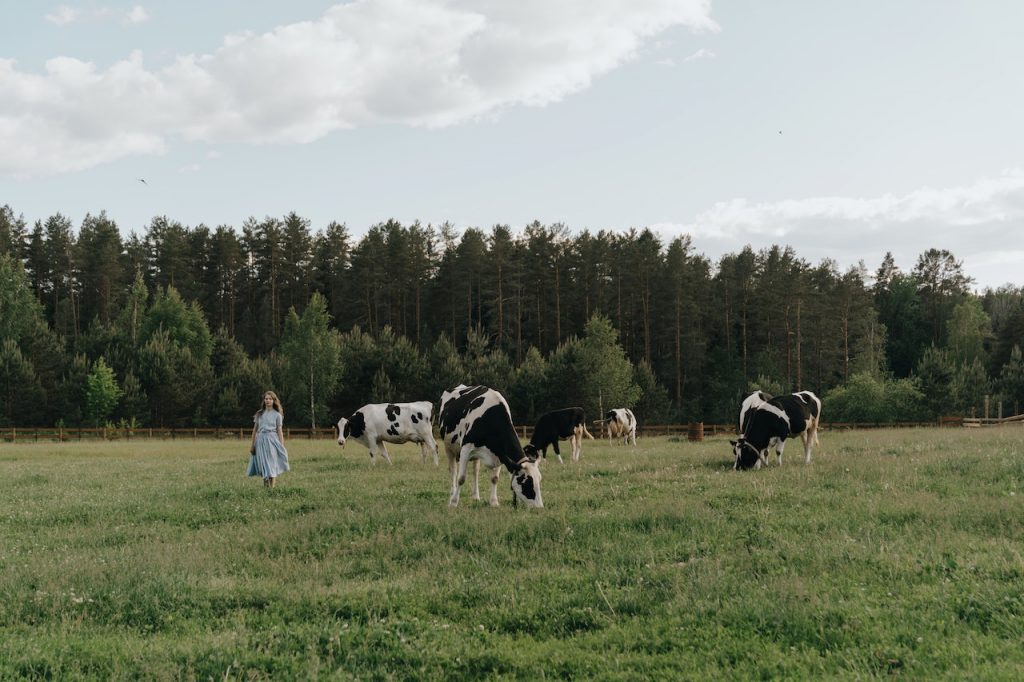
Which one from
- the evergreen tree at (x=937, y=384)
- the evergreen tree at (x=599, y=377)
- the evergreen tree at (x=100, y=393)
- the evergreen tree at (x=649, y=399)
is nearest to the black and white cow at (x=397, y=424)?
the evergreen tree at (x=599, y=377)

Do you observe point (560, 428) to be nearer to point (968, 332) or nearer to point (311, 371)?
point (311, 371)

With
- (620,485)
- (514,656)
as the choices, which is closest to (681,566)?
(514,656)

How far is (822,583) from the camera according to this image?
7.88 m

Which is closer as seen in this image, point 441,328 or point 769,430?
point 769,430

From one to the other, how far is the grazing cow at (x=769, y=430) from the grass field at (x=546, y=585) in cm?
337

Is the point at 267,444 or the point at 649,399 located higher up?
the point at 267,444

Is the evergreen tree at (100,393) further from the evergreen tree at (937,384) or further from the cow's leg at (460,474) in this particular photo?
the evergreen tree at (937,384)

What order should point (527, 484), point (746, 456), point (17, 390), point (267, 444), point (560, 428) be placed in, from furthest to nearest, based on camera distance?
point (17, 390)
point (560, 428)
point (746, 456)
point (267, 444)
point (527, 484)

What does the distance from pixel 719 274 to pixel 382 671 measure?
8350cm

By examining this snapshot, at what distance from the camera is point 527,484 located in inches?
518

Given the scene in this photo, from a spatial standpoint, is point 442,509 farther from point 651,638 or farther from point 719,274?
point 719,274

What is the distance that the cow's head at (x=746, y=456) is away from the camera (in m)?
18.2

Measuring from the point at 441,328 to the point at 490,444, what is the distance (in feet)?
215

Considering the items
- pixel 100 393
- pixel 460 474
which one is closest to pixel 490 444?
pixel 460 474
